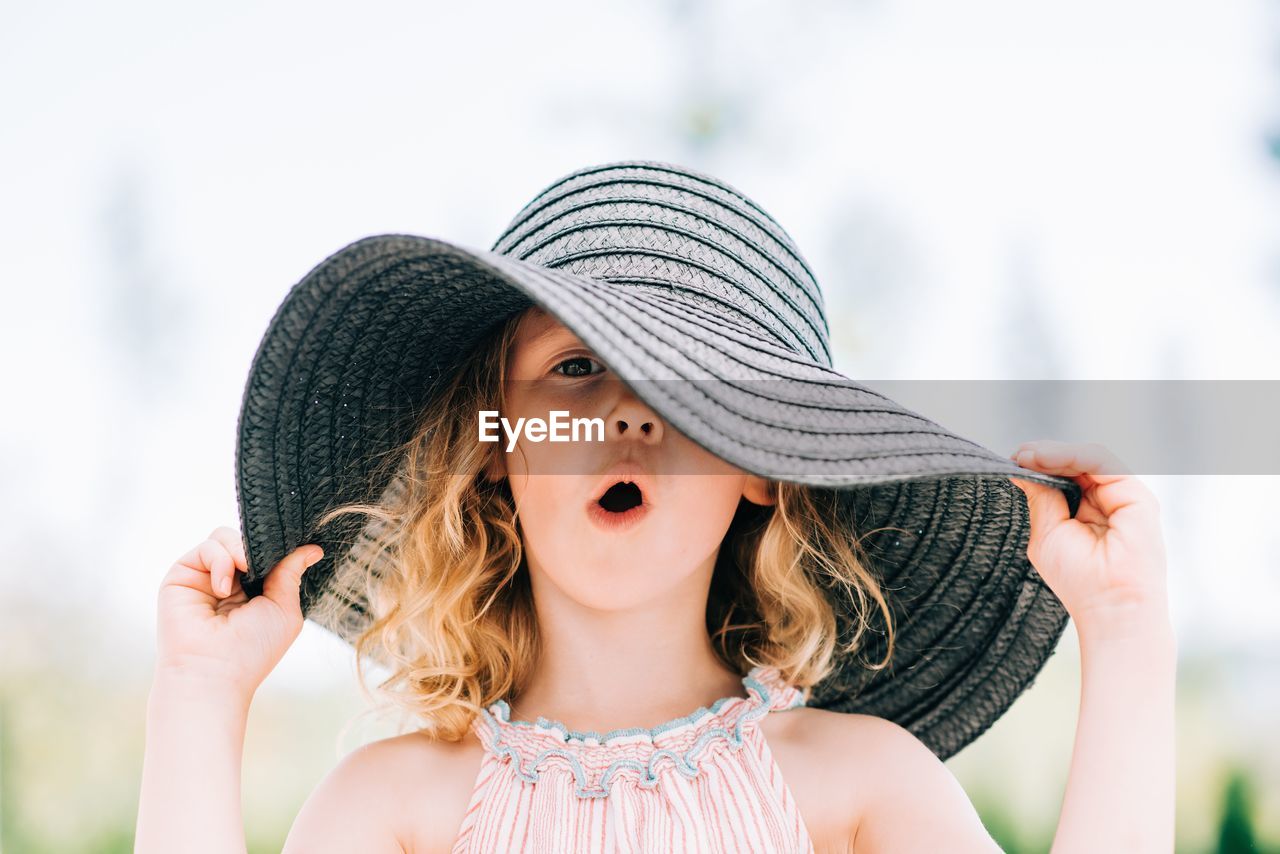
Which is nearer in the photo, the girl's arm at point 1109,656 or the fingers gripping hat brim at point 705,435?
the fingers gripping hat brim at point 705,435

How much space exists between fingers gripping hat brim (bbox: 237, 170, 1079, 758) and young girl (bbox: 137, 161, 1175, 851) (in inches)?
1.4

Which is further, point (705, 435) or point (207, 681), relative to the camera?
point (207, 681)

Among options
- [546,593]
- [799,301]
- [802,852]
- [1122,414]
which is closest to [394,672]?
[546,593]

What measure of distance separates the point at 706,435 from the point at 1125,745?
1.51ft

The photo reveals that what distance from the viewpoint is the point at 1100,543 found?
0.92 m

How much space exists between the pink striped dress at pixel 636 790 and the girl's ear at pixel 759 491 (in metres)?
0.22

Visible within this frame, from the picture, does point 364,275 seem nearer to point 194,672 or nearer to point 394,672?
point 194,672

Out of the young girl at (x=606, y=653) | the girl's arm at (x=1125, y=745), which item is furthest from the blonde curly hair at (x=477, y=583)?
the girl's arm at (x=1125, y=745)

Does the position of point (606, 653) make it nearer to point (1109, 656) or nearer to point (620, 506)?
point (620, 506)

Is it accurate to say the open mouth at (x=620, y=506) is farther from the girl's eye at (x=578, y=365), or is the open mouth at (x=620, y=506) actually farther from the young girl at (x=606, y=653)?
the girl's eye at (x=578, y=365)

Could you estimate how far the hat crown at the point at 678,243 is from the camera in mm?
953

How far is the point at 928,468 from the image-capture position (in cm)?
78

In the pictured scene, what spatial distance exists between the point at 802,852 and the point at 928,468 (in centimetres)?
42

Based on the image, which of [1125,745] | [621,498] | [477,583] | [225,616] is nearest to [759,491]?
[621,498]
